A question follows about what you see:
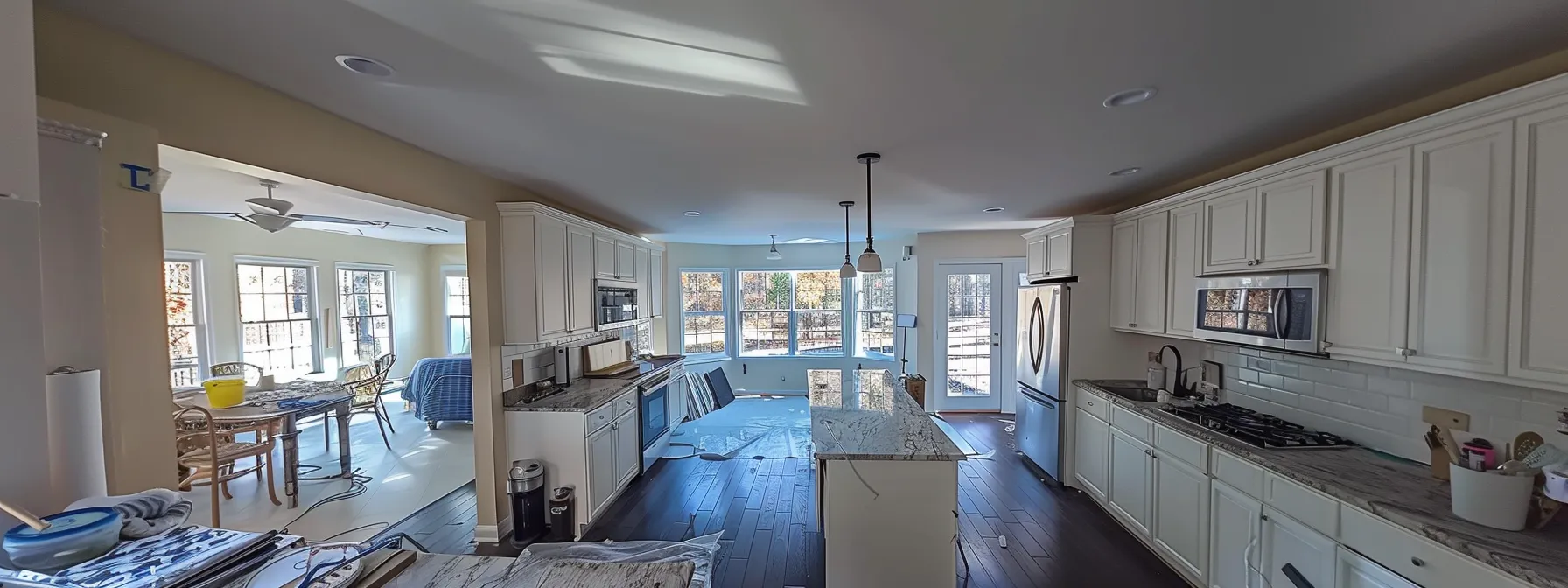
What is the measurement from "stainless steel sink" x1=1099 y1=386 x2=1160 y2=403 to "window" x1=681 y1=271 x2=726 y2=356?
5194mm

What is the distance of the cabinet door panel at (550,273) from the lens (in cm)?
320

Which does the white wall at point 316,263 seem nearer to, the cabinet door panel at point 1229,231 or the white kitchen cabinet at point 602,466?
the white kitchen cabinet at point 602,466

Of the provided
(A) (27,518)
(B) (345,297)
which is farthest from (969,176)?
(B) (345,297)

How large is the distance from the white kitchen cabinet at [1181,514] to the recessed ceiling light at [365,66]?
12.6ft

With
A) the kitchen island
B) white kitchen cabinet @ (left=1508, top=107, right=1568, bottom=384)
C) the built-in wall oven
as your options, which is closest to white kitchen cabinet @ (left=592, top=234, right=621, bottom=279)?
the built-in wall oven

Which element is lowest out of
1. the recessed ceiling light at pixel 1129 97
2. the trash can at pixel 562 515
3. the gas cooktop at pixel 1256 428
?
the trash can at pixel 562 515

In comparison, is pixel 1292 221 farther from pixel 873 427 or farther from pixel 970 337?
pixel 970 337

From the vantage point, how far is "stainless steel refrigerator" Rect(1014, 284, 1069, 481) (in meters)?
3.83

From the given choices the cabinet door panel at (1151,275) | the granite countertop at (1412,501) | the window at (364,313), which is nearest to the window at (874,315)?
the cabinet door panel at (1151,275)

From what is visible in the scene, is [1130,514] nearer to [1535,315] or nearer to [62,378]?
[1535,315]

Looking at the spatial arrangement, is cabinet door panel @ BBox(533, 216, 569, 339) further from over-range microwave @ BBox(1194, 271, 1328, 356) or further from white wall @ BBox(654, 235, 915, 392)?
over-range microwave @ BBox(1194, 271, 1328, 356)

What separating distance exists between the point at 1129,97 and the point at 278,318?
27.2ft

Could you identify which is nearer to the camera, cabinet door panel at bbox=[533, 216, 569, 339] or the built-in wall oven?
cabinet door panel at bbox=[533, 216, 569, 339]

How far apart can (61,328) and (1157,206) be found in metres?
4.62
